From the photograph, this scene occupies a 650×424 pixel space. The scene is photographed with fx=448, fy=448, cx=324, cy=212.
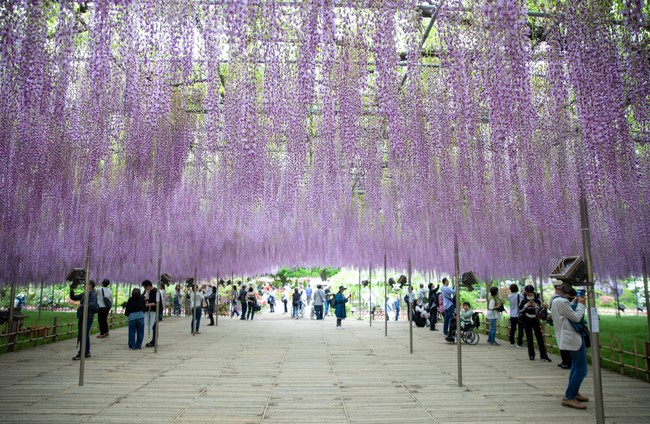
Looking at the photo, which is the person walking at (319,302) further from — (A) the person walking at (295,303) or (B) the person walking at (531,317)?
(B) the person walking at (531,317)

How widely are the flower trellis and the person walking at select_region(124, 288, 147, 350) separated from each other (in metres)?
1.70

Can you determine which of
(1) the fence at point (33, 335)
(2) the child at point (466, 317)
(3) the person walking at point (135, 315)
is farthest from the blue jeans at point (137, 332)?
(2) the child at point (466, 317)

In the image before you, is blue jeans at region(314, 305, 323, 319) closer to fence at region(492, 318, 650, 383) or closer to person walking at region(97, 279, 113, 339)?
person walking at region(97, 279, 113, 339)

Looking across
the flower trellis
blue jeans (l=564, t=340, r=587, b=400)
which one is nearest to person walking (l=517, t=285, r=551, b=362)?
the flower trellis

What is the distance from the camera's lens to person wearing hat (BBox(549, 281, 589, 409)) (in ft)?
14.6

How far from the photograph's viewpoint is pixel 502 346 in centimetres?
960

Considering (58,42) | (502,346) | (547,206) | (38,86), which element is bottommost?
(502,346)

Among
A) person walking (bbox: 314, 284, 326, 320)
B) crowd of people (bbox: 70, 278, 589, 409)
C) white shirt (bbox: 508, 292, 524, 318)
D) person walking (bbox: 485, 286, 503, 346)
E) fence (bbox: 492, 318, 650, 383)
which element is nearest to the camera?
crowd of people (bbox: 70, 278, 589, 409)

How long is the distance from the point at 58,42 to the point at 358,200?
338 inches

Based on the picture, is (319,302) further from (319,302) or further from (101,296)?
(101,296)

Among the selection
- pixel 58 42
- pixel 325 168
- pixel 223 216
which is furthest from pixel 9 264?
pixel 58 42

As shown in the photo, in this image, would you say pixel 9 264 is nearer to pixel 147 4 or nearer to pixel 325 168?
pixel 325 168

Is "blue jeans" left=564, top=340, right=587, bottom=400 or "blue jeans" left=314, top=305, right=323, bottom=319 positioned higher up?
"blue jeans" left=564, top=340, right=587, bottom=400

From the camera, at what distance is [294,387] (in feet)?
17.7
